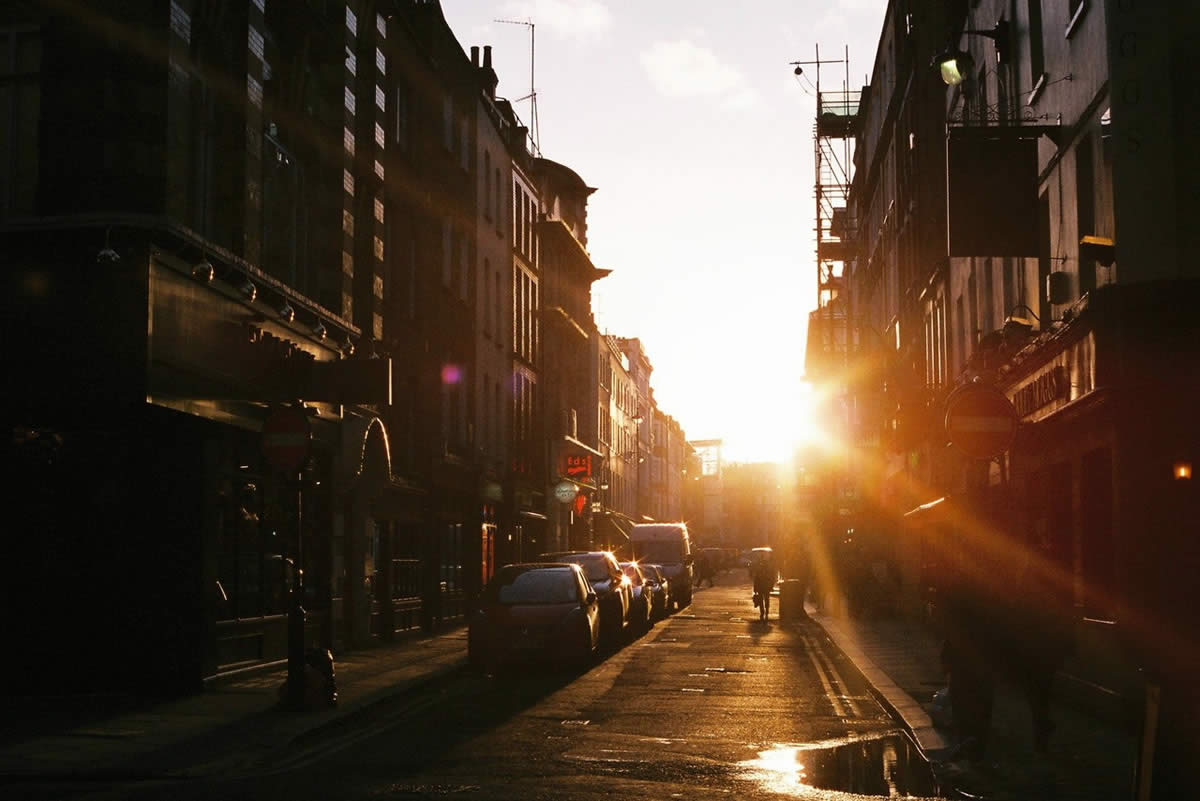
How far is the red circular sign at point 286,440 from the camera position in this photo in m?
16.6

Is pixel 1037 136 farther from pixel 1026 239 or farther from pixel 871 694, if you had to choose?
pixel 871 694

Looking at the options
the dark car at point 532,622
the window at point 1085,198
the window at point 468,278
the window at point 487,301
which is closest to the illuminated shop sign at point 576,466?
the window at point 487,301

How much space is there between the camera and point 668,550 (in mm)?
51719

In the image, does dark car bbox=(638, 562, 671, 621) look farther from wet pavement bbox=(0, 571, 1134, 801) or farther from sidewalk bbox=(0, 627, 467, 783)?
sidewalk bbox=(0, 627, 467, 783)

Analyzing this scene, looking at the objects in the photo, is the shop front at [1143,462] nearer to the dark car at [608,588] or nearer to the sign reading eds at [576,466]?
the dark car at [608,588]


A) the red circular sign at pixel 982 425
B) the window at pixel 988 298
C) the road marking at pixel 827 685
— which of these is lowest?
the road marking at pixel 827 685

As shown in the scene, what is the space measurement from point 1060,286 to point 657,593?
71.8 feet

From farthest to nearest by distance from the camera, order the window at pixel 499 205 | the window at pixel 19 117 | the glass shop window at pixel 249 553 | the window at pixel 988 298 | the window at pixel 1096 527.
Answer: the window at pixel 499 205 → the window at pixel 988 298 → the glass shop window at pixel 249 553 → the window at pixel 1096 527 → the window at pixel 19 117

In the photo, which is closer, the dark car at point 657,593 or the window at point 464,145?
the dark car at point 657,593

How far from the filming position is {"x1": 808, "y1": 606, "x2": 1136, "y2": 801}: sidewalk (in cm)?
1083

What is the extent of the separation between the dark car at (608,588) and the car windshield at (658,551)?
64.4 ft

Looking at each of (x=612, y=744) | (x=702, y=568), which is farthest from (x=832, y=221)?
(x=612, y=744)

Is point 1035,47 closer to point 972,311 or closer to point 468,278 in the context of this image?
point 972,311

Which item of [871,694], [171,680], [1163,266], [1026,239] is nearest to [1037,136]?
[1026,239]
